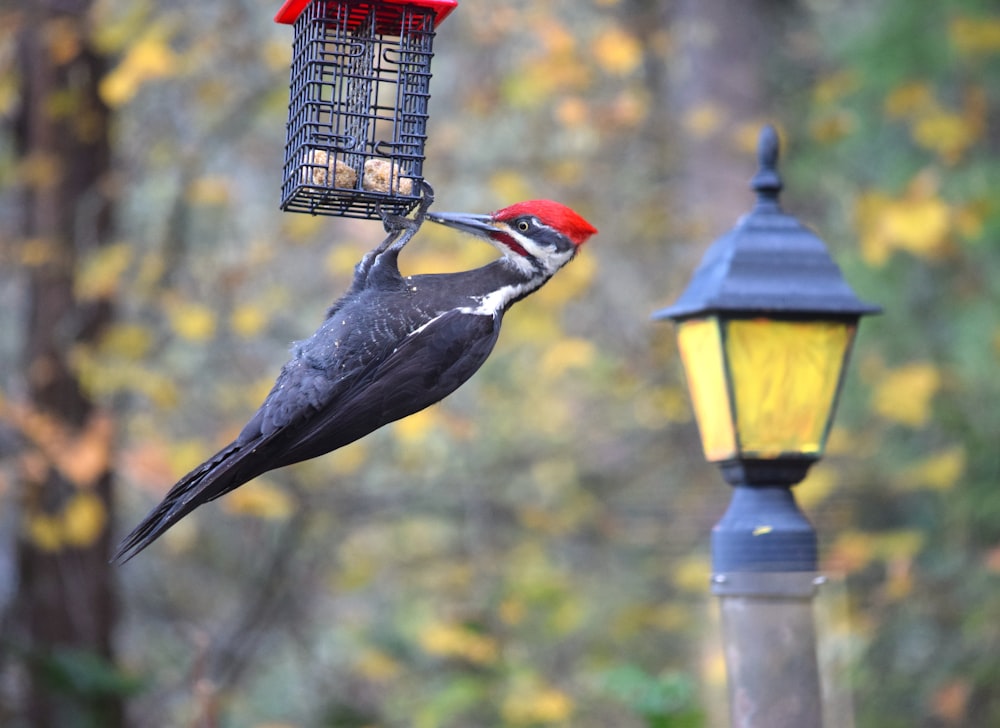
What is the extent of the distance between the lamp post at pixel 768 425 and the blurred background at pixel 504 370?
175 centimetres

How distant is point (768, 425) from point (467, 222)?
3.34 ft

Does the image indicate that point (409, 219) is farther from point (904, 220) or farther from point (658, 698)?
point (904, 220)

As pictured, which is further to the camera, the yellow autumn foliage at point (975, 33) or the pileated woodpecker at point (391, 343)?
the yellow autumn foliage at point (975, 33)

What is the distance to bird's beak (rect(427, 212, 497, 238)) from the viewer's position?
284 cm

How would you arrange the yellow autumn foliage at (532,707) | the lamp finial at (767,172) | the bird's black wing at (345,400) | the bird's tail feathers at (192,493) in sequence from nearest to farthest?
1. the bird's tail feathers at (192,493)
2. the bird's black wing at (345,400)
3. the lamp finial at (767,172)
4. the yellow autumn foliage at (532,707)

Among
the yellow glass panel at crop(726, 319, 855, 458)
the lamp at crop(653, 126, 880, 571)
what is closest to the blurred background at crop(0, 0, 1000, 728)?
the lamp at crop(653, 126, 880, 571)

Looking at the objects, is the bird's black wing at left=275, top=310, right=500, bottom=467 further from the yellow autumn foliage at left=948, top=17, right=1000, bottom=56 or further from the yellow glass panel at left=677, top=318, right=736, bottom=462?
the yellow autumn foliage at left=948, top=17, right=1000, bottom=56

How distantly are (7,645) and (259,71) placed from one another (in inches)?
146

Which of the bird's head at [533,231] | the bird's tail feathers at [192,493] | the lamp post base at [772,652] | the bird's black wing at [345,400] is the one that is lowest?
the lamp post base at [772,652]

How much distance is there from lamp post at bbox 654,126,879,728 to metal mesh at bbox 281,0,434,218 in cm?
95

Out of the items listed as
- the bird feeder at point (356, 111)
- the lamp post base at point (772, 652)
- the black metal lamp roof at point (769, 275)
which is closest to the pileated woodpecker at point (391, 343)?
the bird feeder at point (356, 111)

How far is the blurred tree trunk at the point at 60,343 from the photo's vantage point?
6.09m

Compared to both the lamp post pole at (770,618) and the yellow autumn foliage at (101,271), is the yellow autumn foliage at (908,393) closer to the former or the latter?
the lamp post pole at (770,618)

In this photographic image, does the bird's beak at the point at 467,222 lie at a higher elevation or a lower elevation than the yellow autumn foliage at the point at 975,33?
lower
